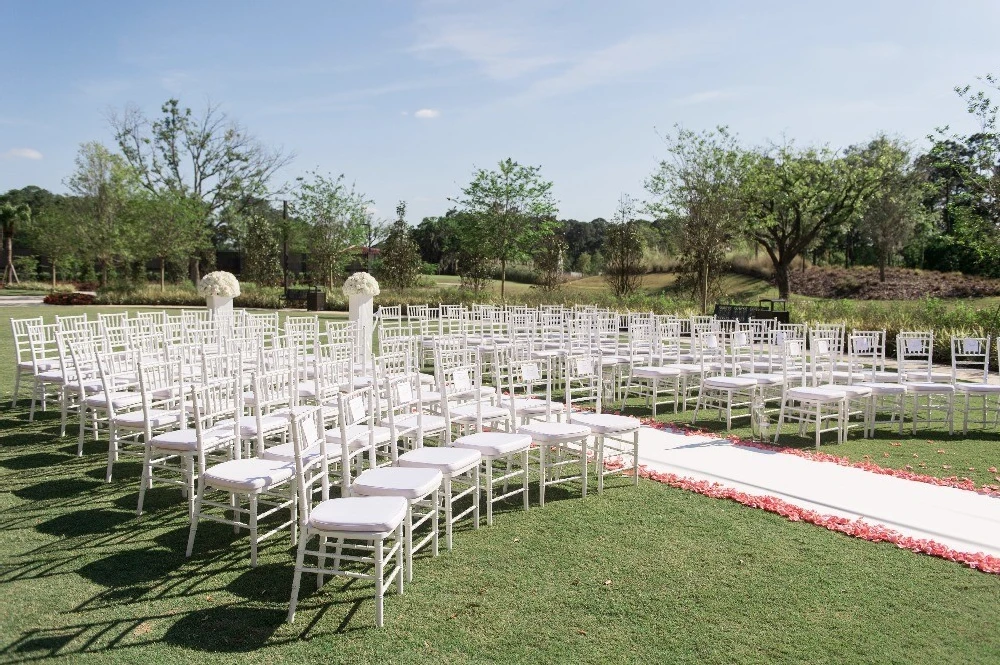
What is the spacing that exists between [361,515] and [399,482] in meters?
0.53

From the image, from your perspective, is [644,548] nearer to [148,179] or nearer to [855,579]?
[855,579]

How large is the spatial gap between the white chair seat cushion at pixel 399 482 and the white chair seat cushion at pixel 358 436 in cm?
58

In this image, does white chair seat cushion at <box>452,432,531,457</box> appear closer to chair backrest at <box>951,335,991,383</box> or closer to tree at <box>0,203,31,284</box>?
chair backrest at <box>951,335,991,383</box>

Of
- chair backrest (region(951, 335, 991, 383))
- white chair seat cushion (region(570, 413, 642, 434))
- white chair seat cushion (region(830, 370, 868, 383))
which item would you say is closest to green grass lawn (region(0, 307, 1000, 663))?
white chair seat cushion (region(570, 413, 642, 434))

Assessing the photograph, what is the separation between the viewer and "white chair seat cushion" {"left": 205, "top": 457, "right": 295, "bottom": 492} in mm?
3988

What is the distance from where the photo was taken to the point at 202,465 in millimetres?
4195

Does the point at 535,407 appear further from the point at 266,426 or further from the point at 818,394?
the point at 818,394

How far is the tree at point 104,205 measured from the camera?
38438 mm

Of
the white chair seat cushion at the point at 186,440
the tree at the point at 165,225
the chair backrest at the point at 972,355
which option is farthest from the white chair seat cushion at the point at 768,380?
the tree at the point at 165,225

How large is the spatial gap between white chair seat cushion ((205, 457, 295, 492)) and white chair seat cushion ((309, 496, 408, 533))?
20.5 inches

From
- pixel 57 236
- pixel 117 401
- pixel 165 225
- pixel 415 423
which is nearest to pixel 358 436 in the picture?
pixel 415 423

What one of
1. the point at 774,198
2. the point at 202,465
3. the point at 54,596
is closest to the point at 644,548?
the point at 202,465

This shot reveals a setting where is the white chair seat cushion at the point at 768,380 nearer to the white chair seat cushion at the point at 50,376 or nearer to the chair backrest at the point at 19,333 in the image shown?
the white chair seat cushion at the point at 50,376

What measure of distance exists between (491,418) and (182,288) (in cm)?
3102
